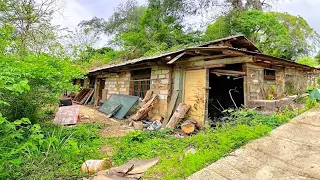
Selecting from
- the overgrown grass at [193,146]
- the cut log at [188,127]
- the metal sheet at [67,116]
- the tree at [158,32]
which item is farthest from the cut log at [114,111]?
the tree at [158,32]

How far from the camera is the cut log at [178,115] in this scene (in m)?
6.61

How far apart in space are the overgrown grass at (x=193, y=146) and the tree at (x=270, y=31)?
958cm

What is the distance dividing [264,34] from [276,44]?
3.14 feet

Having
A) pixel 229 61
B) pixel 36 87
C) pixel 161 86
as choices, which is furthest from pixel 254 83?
pixel 36 87

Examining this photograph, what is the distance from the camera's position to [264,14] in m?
12.5

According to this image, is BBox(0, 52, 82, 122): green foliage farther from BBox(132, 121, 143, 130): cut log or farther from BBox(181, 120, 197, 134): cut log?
BBox(181, 120, 197, 134): cut log

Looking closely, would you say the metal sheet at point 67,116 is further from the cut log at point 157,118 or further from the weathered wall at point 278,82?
the weathered wall at point 278,82

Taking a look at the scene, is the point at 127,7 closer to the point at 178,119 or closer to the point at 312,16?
the point at 312,16

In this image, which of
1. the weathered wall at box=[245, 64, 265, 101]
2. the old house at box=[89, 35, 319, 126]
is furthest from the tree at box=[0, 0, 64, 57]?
the weathered wall at box=[245, 64, 265, 101]

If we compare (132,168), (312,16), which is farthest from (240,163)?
(312,16)

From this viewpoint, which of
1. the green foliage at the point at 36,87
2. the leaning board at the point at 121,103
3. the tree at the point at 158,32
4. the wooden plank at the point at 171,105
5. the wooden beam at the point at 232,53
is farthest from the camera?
the tree at the point at 158,32

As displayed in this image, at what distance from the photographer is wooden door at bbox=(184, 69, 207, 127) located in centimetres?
654

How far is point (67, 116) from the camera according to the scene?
7.68 metres

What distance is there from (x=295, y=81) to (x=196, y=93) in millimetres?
4383
